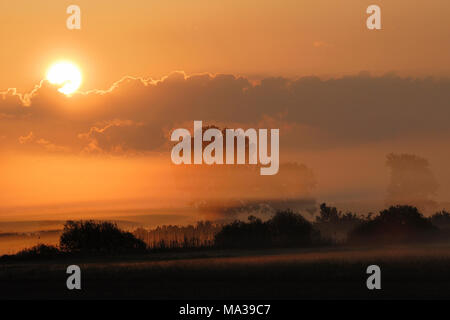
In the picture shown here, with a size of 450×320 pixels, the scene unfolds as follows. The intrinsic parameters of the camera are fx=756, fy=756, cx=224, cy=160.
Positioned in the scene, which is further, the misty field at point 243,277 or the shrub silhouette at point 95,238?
the shrub silhouette at point 95,238

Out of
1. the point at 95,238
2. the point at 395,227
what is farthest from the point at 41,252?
the point at 395,227

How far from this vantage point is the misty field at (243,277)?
43688 millimetres

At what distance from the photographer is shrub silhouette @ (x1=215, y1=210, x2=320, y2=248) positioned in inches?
2837

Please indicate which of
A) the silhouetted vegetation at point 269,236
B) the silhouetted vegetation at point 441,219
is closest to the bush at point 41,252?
the silhouetted vegetation at point 269,236

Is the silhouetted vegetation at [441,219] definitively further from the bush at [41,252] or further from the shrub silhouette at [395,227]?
the bush at [41,252]

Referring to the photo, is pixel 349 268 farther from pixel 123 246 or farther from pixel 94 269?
pixel 123 246

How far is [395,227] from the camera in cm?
7350

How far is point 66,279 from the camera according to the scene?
5028 cm

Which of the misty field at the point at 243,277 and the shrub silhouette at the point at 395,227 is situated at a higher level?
the shrub silhouette at the point at 395,227

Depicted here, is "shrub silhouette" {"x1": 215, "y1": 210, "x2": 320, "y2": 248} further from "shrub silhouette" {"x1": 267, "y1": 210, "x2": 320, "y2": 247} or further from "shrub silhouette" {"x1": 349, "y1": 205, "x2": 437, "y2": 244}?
"shrub silhouette" {"x1": 349, "y1": 205, "x2": 437, "y2": 244}

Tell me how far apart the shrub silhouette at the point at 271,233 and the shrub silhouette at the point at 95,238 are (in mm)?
8564

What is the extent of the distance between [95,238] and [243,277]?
23610 millimetres
